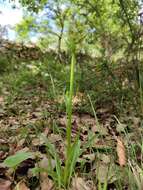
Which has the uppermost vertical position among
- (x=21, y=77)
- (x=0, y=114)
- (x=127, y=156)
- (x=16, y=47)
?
(x=16, y=47)

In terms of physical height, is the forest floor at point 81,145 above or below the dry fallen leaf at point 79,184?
above

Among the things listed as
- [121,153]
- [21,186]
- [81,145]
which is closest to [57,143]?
[81,145]

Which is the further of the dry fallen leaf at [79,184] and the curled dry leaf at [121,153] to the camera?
the curled dry leaf at [121,153]

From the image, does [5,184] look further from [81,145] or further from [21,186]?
[81,145]

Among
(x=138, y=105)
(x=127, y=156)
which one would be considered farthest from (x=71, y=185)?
(x=138, y=105)

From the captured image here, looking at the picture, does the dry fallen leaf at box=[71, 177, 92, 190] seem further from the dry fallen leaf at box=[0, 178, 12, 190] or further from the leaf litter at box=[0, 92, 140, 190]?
the dry fallen leaf at box=[0, 178, 12, 190]

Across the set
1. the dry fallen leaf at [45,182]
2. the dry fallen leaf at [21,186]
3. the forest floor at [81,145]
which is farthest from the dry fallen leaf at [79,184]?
the dry fallen leaf at [21,186]

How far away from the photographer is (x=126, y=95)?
3133mm

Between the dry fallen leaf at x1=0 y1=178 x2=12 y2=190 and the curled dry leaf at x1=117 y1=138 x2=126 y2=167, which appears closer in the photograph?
the dry fallen leaf at x1=0 y1=178 x2=12 y2=190

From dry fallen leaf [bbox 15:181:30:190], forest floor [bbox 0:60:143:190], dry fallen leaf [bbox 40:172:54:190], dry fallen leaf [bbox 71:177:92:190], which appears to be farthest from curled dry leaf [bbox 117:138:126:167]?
dry fallen leaf [bbox 15:181:30:190]

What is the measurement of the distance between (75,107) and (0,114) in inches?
23.7

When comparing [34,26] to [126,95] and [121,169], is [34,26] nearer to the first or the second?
[126,95]

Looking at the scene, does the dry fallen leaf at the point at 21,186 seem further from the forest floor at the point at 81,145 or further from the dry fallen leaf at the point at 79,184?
the dry fallen leaf at the point at 79,184

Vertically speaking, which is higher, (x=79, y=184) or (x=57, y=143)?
(x=57, y=143)
